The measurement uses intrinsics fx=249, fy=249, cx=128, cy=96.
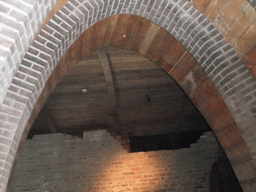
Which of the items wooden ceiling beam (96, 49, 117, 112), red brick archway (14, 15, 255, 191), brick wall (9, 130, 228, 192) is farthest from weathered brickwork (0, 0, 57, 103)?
brick wall (9, 130, 228, 192)

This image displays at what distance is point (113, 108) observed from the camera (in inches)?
355

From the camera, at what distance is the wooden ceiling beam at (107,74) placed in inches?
242

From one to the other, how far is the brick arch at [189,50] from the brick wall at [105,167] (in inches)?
167

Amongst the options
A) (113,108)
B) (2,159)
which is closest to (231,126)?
(2,159)

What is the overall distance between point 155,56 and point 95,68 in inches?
122

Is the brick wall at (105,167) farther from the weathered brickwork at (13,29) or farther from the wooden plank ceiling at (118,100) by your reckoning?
the weathered brickwork at (13,29)

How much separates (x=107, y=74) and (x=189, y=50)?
3.73 meters

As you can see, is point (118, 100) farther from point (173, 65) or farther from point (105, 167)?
point (173, 65)

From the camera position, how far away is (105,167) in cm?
779

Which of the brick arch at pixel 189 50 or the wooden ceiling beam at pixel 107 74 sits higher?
the wooden ceiling beam at pixel 107 74

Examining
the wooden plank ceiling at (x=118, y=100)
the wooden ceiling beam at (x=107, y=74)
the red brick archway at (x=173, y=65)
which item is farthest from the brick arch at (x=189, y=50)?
the wooden plank ceiling at (x=118, y=100)

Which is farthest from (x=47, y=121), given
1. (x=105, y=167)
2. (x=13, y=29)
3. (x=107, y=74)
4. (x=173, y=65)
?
(x=13, y=29)

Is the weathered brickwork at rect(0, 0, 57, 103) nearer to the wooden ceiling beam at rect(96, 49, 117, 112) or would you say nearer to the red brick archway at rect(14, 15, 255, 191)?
the red brick archway at rect(14, 15, 255, 191)

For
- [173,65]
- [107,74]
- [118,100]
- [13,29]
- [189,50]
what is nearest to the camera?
[13,29]
